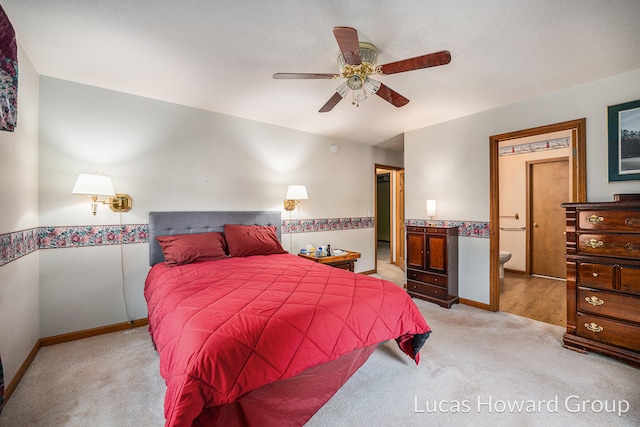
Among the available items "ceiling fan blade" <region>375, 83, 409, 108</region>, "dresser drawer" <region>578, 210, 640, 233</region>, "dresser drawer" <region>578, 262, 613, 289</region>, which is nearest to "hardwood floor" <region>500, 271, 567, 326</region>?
"dresser drawer" <region>578, 262, 613, 289</region>

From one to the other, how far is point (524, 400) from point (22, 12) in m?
4.10

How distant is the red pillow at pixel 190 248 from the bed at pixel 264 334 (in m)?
0.07

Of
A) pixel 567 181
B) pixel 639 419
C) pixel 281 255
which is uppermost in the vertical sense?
pixel 567 181

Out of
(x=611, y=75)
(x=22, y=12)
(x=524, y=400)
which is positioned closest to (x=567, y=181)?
(x=611, y=75)

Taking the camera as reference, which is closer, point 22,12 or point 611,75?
point 22,12

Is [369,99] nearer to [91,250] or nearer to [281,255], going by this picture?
[281,255]

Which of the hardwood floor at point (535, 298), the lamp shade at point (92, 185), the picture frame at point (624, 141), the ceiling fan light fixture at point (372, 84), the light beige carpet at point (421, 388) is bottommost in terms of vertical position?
the light beige carpet at point (421, 388)

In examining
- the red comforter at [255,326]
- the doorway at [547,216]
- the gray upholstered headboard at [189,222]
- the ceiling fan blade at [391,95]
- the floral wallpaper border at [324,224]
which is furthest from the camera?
the doorway at [547,216]

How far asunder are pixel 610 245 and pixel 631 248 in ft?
0.38

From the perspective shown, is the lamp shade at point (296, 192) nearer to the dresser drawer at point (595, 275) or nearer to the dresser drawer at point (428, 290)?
the dresser drawer at point (428, 290)

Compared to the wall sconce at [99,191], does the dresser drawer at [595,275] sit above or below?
below

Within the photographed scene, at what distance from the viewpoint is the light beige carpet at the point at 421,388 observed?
64.6 inches

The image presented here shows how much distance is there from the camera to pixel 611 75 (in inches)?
100

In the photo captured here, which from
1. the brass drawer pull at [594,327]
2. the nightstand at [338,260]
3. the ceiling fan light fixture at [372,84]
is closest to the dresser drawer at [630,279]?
the brass drawer pull at [594,327]
